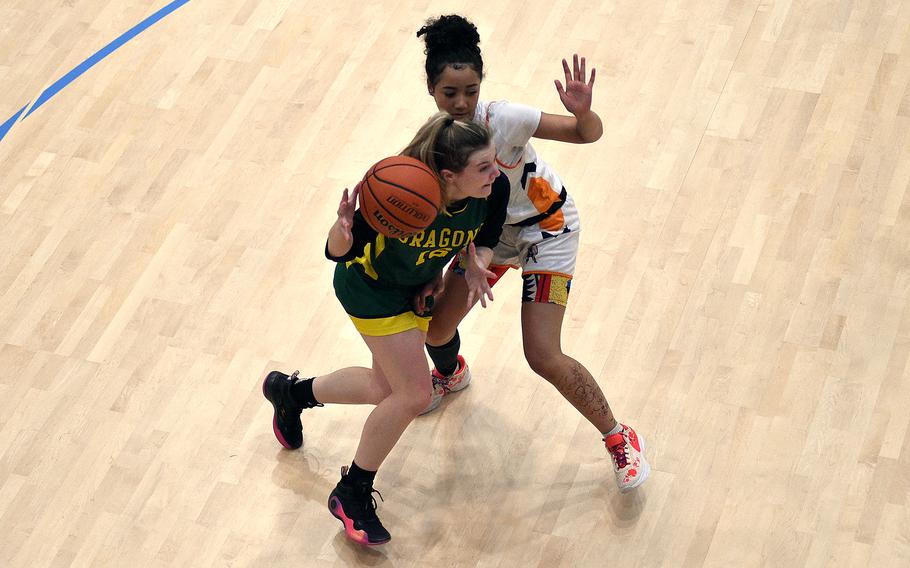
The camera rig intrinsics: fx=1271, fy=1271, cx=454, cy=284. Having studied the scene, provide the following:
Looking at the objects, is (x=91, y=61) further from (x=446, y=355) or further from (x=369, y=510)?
(x=369, y=510)

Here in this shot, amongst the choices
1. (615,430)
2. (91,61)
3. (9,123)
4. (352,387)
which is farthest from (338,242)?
(91,61)

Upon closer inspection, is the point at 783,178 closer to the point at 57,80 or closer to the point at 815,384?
the point at 815,384

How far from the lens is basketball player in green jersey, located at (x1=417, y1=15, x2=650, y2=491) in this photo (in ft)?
13.1

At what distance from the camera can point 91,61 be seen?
6.42m

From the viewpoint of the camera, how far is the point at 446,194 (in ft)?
12.6

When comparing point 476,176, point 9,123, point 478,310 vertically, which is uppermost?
point 476,176

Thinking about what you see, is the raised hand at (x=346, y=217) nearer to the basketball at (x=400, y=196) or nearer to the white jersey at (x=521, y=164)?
the basketball at (x=400, y=196)

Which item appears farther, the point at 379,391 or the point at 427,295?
the point at 379,391

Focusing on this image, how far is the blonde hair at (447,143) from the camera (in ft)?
12.2

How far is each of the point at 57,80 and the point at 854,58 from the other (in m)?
3.90

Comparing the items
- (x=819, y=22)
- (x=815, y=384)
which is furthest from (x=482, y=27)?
(x=815, y=384)

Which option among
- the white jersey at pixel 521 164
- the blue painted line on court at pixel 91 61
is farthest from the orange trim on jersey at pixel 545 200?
the blue painted line on court at pixel 91 61

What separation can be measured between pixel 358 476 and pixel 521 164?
3.91 ft

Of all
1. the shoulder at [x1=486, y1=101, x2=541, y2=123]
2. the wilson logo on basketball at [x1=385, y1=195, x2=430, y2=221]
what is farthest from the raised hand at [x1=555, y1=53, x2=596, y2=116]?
the wilson logo on basketball at [x1=385, y1=195, x2=430, y2=221]
